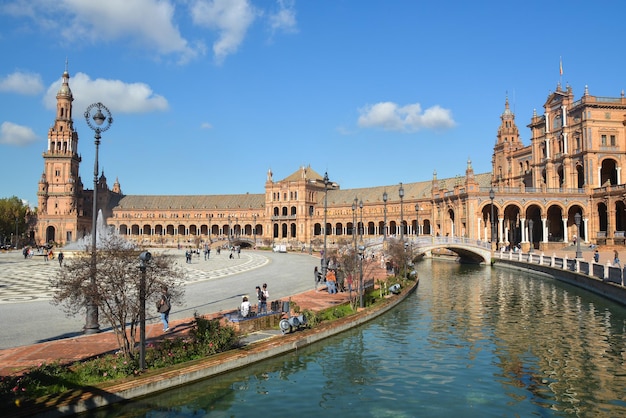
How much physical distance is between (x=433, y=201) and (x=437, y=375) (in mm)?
68243

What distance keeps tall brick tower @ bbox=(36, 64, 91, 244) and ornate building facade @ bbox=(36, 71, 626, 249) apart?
0.24 m

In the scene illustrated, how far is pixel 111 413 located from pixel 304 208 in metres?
109

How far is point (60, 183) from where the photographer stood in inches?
4616

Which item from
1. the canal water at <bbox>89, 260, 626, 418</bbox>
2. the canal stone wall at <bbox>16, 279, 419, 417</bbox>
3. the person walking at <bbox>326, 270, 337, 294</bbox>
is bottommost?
the canal water at <bbox>89, 260, 626, 418</bbox>

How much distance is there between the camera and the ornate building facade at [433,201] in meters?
64.9

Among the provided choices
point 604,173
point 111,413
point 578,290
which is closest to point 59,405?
point 111,413

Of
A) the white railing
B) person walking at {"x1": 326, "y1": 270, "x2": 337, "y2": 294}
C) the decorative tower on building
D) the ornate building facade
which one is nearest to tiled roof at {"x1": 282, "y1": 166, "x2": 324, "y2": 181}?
the ornate building facade

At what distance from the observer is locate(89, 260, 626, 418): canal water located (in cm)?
1201

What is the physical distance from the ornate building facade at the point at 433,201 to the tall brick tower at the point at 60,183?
0.24 m

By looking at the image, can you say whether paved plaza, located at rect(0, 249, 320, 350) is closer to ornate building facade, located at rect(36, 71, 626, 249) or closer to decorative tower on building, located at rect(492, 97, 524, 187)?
ornate building facade, located at rect(36, 71, 626, 249)

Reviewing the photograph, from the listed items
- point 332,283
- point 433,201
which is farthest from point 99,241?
point 433,201

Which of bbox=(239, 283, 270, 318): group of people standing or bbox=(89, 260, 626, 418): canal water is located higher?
bbox=(239, 283, 270, 318): group of people standing

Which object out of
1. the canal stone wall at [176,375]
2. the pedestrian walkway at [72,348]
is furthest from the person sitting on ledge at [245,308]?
the canal stone wall at [176,375]

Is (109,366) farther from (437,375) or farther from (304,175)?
(304,175)
